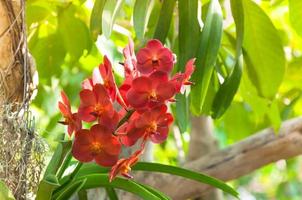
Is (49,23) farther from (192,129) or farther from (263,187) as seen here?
(263,187)

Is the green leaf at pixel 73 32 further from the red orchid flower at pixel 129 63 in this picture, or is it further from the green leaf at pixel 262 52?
the red orchid flower at pixel 129 63

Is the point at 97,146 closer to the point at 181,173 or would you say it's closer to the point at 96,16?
the point at 181,173

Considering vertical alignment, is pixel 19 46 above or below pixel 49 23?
below

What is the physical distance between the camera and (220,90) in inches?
37.3

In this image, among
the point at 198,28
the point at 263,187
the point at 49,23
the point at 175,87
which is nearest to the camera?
the point at 175,87

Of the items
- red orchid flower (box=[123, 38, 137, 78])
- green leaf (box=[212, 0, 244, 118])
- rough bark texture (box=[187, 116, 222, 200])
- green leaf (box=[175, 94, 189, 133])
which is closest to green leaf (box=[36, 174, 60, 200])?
red orchid flower (box=[123, 38, 137, 78])

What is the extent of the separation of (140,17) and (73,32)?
0.40m

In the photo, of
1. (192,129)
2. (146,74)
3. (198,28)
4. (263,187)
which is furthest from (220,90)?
(263,187)

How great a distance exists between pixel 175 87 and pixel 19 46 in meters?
0.25

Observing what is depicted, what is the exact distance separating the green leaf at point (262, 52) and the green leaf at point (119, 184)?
1.22 ft

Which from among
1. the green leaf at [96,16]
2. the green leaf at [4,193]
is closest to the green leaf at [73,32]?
the green leaf at [96,16]

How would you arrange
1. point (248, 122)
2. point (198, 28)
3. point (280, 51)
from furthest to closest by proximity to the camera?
1. point (248, 122)
2. point (280, 51)
3. point (198, 28)

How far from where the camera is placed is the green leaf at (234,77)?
90 centimetres

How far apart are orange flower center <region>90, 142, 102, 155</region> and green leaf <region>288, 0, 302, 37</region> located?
1.52 ft
